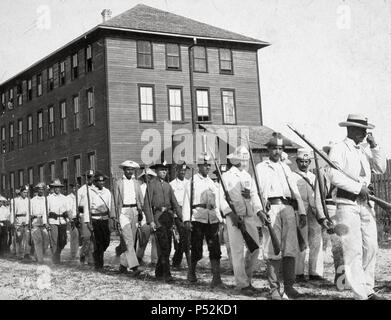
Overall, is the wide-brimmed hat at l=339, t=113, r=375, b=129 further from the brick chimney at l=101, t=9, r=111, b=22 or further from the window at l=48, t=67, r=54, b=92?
the brick chimney at l=101, t=9, r=111, b=22

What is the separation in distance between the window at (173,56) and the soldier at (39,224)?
49.4ft

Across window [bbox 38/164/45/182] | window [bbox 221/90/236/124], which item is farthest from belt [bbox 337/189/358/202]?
window [bbox 38/164/45/182]

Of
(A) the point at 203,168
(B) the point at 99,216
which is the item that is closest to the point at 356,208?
(A) the point at 203,168

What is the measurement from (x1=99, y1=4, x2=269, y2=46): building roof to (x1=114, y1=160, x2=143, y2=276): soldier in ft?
55.9

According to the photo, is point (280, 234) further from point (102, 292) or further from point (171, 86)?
point (171, 86)

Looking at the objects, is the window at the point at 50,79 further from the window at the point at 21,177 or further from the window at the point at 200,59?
the window at the point at 200,59

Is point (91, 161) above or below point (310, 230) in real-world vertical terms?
above

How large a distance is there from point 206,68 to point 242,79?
2240 millimetres

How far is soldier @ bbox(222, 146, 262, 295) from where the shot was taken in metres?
8.62

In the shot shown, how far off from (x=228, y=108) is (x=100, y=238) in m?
19.5

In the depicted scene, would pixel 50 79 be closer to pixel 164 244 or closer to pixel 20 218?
pixel 20 218

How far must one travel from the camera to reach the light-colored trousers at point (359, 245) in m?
6.86

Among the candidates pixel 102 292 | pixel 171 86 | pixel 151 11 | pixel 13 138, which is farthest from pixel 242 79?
pixel 102 292

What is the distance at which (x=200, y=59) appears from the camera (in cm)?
2988
